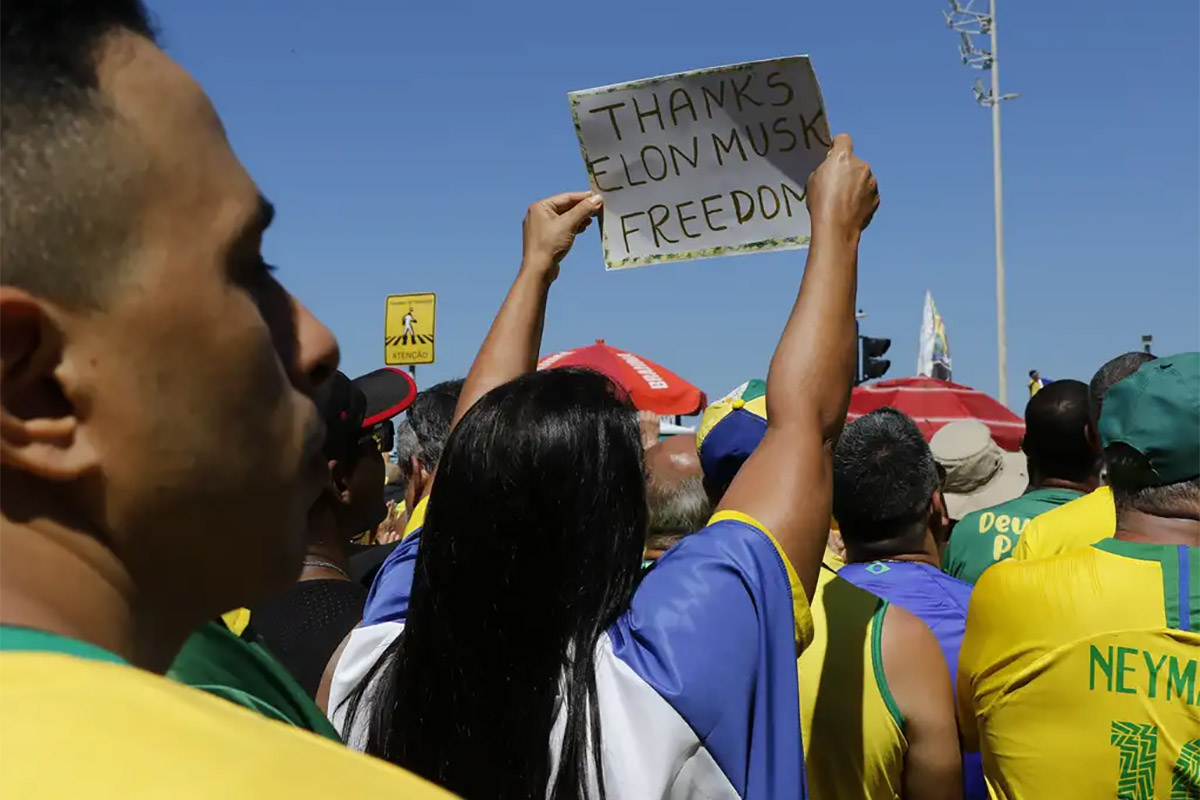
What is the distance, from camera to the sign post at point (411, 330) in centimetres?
1159

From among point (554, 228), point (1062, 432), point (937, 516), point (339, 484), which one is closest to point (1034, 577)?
point (937, 516)

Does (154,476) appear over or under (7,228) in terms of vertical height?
under

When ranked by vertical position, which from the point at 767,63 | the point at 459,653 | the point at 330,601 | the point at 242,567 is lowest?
the point at 330,601

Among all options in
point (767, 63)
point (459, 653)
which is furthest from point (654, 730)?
point (767, 63)

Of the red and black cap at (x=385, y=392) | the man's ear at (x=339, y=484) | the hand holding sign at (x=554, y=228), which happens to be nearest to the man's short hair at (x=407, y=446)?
the red and black cap at (x=385, y=392)

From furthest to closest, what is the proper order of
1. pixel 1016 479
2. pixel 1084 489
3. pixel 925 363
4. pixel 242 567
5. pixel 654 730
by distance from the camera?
pixel 925 363
pixel 1016 479
pixel 1084 489
pixel 654 730
pixel 242 567

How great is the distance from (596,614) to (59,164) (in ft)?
4.04

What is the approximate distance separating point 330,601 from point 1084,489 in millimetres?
3080

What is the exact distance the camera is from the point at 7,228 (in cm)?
76

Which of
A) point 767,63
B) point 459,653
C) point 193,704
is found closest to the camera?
point 193,704

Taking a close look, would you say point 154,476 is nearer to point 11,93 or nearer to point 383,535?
point 11,93

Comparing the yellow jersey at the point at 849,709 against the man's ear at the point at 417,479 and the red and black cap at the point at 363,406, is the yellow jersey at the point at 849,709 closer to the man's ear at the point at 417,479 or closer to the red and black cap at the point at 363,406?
the red and black cap at the point at 363,406

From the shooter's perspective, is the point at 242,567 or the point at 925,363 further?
the point at 925,363

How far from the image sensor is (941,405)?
10.7m
